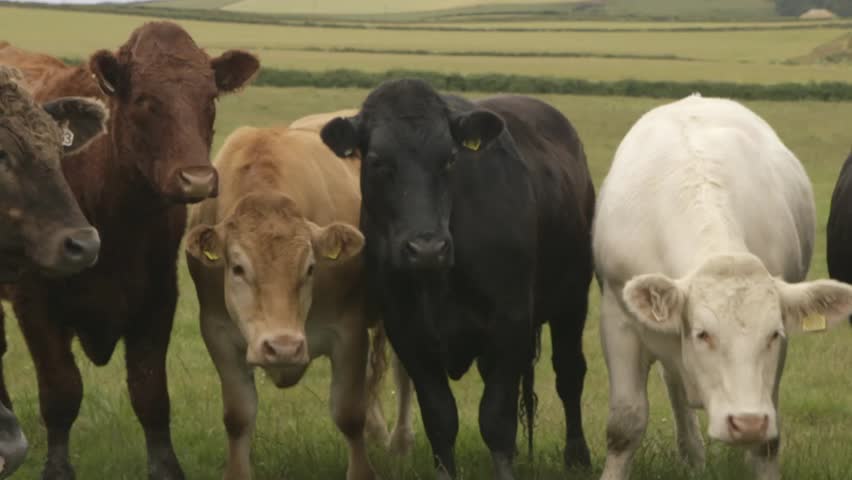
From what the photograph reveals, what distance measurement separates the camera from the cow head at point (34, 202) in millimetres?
5555

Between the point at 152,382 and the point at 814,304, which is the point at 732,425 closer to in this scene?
the point at 814,304

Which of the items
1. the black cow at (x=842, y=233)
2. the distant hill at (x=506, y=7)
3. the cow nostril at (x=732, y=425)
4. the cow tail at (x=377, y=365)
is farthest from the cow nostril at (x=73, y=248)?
the distant hill at (x=506, y=7)

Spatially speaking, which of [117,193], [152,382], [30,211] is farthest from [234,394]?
[30,211]

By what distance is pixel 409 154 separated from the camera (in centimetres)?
664

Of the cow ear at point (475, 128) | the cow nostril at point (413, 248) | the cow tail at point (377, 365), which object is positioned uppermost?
the cow ear at point (475, 128)

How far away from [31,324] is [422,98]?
2.15 metres

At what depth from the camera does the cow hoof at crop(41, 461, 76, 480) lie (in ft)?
23.1

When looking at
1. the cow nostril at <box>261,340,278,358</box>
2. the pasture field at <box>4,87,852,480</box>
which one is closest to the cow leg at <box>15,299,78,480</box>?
the pasture field at <box>4,87,852,480</box>

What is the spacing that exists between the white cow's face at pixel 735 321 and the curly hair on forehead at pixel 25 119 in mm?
2382

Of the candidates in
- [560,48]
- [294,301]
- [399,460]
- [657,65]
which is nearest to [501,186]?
[294,301]

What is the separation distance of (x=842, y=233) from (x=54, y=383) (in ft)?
Answer: 14.5

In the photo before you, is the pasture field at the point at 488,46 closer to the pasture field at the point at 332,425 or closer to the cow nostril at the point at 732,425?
the pasture field at the point at 332,425

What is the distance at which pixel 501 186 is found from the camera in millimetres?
6965

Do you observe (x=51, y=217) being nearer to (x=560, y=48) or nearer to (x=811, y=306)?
(x=811, y=306)
